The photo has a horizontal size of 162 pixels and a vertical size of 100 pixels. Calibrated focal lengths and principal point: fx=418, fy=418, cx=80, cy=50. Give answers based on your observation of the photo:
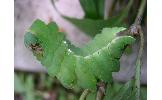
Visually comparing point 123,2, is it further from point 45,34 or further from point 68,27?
point 45,34

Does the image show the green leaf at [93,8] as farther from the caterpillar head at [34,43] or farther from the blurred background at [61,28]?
the caterpillar head at [34,43]

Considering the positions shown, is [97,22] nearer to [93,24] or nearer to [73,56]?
[93,24]

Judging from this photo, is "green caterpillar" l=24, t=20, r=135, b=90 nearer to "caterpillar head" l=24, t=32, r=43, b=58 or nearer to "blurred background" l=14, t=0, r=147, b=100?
"caterpillar head" l=24, t=32, r=43, b=58

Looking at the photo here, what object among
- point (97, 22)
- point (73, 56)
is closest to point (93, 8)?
point (97, 22)

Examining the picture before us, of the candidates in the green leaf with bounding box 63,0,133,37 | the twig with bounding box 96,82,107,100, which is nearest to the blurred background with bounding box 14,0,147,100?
the green leaf with bounding box 63,0,133,37

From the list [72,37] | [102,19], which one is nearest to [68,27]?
[72,37]

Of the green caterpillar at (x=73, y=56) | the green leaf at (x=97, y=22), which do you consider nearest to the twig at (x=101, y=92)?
the green caterpillar at (x=73, y=56)
